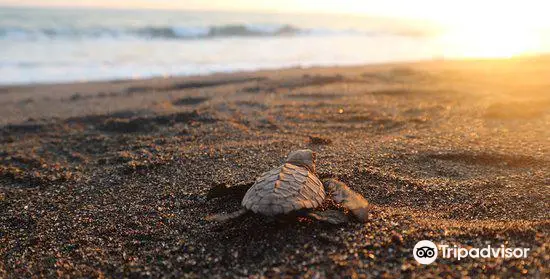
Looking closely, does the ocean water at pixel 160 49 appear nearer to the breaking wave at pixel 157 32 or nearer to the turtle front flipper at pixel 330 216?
the breaking wave at pixel 157 32

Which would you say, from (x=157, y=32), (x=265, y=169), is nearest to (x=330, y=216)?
(x=265, y=169)

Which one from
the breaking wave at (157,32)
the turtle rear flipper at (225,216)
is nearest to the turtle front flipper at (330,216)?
the turtle rear flipper at (225,216)

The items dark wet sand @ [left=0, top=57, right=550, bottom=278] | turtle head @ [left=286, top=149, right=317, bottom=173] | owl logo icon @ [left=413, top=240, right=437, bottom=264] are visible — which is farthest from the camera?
turtle head @ [left=286, top=149, right=317, bottom=173]

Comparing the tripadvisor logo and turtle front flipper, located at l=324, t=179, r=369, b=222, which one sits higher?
turtle front flipper, located at l=324, t=179, r=369, b=222

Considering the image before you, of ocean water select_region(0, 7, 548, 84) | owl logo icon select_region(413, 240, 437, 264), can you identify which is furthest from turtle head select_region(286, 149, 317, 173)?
ocean water select_region(0, 7, 548, 84)

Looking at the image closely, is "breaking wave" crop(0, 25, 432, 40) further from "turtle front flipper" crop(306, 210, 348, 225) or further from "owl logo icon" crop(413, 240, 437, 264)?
"owl logo icon" crop(413, 240, 437, 264)

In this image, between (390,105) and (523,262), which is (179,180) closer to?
(523,262)

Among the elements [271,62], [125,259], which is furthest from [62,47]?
[125,259]
